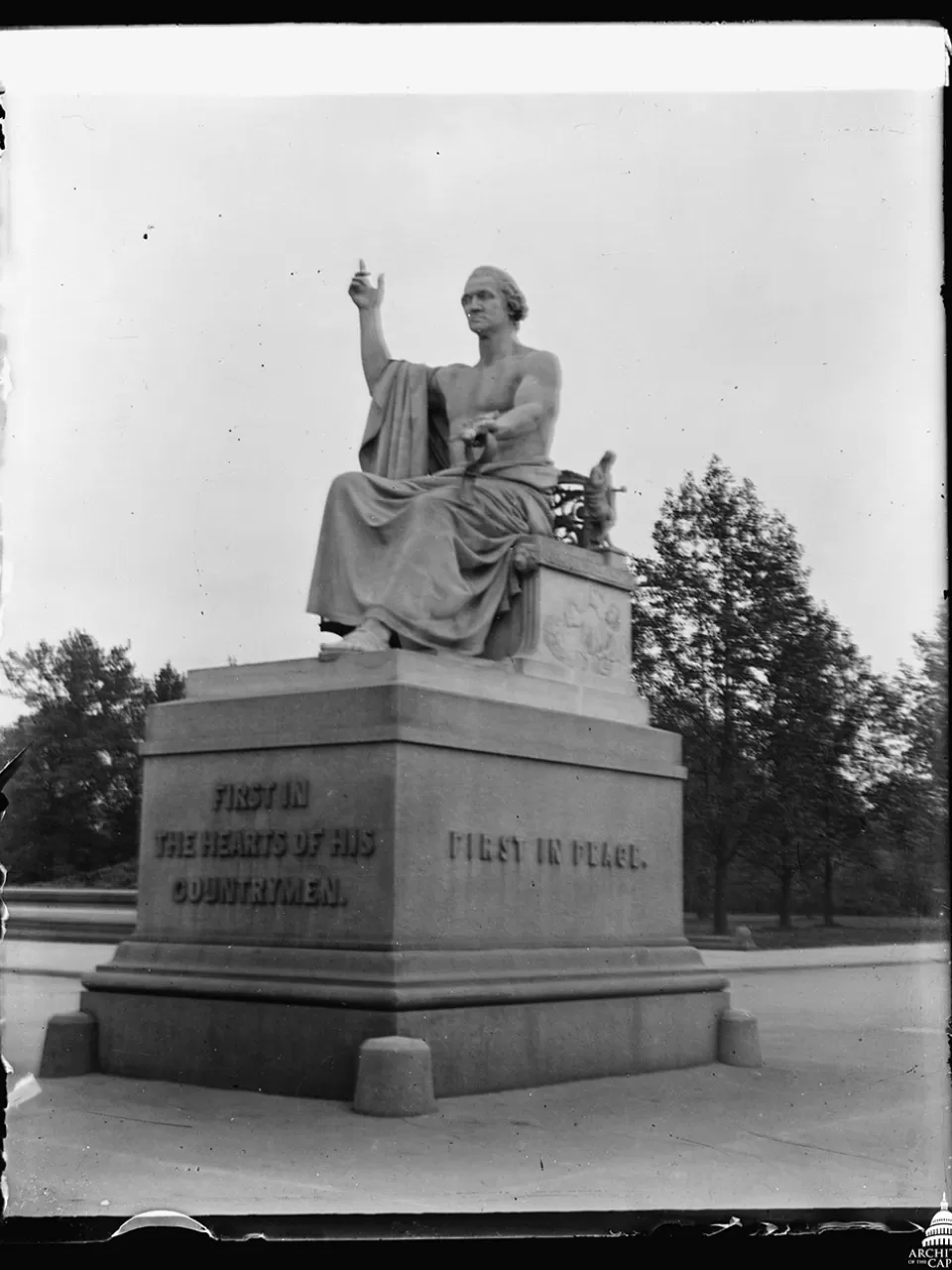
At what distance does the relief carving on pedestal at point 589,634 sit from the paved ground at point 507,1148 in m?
2.68

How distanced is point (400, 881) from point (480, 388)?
373cm

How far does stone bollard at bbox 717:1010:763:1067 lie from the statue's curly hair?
16.3 feet

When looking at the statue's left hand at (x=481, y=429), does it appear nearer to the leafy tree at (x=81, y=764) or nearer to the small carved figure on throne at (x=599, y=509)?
the small carved figure on throne at (x=599, y=509)

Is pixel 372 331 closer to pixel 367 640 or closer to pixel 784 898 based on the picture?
pixel 367 640

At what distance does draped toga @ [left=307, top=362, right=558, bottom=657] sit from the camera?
9039mm

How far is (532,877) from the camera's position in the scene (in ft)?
29.5

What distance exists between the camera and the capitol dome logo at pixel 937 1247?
5.27 metres

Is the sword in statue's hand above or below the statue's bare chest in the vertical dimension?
below

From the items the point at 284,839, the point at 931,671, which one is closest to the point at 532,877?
the point at 284,839

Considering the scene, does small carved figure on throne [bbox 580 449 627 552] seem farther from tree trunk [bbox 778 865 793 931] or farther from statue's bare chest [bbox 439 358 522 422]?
tree trunk [bbox 778 865 793 931]

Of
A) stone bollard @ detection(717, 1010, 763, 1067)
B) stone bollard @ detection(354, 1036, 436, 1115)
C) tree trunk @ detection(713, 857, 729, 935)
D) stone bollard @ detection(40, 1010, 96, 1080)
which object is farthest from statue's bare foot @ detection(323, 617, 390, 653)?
tree trunk @ detection(713, 857, 729, 935)

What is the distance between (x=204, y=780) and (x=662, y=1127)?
333cm

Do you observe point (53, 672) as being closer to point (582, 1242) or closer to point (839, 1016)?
point (839, 1016)

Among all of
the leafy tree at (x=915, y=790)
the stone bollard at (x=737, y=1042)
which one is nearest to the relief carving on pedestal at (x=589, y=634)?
the stone bollard at (x=737, y=1042)
